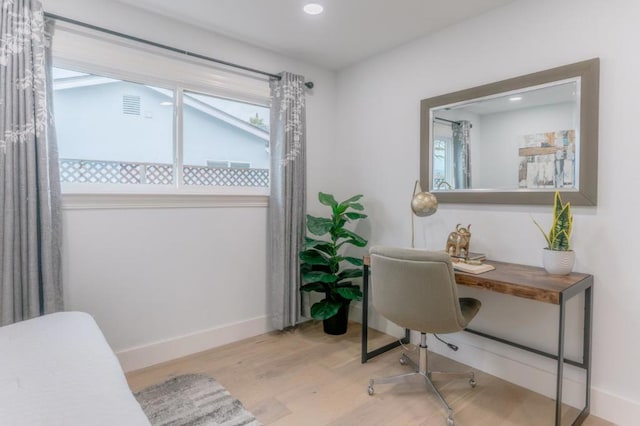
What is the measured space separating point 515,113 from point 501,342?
1.47m

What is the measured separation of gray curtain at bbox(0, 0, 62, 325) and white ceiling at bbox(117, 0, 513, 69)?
0.67 metres

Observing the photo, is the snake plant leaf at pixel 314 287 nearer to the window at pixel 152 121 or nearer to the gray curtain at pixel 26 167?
the window at pixel 152 121

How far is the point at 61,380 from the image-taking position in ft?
3.43

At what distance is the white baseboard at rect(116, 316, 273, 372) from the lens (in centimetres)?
238

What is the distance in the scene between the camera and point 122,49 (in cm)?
228

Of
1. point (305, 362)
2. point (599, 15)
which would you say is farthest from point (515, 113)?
point (305, 362)

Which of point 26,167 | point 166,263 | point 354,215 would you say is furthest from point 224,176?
point 26,167

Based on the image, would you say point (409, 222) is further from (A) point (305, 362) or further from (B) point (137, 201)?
(B) point (137, 201)

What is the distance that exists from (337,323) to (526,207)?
1.71 meters

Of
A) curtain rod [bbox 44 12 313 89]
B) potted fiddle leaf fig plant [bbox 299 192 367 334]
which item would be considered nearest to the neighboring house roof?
curtain rod [bbox 44 12 313 89]

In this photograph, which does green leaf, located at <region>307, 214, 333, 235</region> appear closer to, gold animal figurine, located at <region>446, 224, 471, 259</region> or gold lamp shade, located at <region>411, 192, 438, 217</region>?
gold lamp shade, located at <region>411, 192, 438, 217</region>

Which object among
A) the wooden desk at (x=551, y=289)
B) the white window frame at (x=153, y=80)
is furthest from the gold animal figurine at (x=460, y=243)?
the white window frame at (x=153, y=80)

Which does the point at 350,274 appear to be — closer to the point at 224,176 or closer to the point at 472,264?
the point at 472,264

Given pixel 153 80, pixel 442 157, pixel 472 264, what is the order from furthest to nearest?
pixel 442 157 → pixel 153 80 → pixel 472 264
